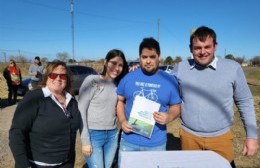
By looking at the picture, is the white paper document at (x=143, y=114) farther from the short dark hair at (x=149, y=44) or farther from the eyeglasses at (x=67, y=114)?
the eyeglasses at (x=67, y=114)

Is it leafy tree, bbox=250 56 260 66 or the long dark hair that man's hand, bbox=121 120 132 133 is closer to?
the long dark hair

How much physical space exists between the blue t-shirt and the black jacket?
63 centimetres

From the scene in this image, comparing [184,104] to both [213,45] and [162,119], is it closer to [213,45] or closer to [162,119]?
[162,119]

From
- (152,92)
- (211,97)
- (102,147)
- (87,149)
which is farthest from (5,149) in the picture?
(211,97)

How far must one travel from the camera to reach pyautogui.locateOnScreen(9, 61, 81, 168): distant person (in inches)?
102

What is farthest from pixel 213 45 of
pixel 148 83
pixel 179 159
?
pixel 179 159

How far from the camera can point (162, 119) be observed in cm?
298

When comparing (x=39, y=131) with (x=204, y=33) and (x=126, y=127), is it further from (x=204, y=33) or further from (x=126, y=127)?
(x=204, y=33)

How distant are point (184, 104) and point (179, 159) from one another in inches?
41.5

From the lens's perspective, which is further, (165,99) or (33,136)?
(165,99)

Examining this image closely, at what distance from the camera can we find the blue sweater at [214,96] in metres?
3.04

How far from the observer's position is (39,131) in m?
2.70

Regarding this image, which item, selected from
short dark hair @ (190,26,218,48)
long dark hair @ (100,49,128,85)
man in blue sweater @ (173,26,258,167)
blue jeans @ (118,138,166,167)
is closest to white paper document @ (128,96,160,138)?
blue jeans @ (118,138,166,167)

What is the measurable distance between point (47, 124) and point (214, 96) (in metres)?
1.64
